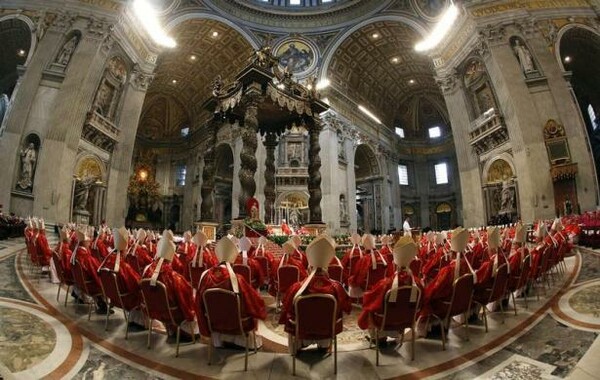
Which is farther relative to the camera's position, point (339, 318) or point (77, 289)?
point (77, 289)

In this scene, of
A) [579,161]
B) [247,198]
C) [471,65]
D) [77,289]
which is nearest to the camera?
[77,289]

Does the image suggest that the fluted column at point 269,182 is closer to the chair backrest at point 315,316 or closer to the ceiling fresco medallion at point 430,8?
the chair backrest at point 315,316

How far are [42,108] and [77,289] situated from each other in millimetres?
12385

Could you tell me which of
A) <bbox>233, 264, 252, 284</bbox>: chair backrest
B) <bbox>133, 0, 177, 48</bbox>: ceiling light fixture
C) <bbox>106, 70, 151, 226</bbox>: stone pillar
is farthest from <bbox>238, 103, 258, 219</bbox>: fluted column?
<bbox>133, 0, 177, 48</bbox>: ceiling light fixture

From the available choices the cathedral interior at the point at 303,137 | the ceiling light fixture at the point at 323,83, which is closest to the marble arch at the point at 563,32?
the cathedral interior at the point at 303,137

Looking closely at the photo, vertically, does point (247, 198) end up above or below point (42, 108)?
below

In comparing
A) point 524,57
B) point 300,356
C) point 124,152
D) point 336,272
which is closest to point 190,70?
point 124,152

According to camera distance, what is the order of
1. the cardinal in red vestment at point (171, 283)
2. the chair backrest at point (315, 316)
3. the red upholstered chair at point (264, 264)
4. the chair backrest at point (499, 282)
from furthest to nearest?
the red upholstered chair at point (264, 264) < the chair backrest at point (499, 282) < the cardinal in red vestment at point (171, 283) < the chair backrest at point (315, 316)

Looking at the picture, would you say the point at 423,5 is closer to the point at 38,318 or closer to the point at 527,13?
the point at 527,13

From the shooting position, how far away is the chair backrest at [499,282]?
3474mm

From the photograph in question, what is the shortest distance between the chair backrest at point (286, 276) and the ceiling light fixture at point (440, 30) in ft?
57.0

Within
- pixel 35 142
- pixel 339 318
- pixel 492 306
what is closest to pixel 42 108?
pixel 35 142

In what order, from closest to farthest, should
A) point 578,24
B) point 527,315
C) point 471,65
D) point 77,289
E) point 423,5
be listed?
point 527,315 < point 77,289 < point 578,24 < point 471,65 < point 423,5

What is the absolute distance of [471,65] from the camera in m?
16.2
